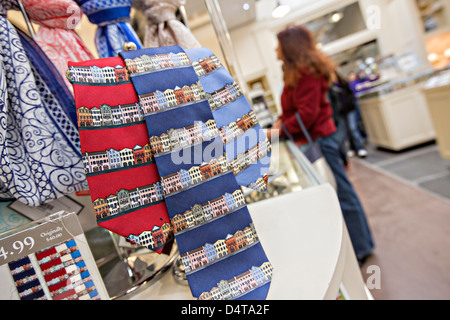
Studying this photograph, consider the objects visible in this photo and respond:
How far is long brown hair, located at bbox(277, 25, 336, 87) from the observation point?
134cm

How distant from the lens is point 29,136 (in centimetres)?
49

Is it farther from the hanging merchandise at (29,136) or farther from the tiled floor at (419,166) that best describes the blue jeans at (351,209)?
the hanging merchandise at (29,136)

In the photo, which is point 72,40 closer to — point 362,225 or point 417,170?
point 362,225

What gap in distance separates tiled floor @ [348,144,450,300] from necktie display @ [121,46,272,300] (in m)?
0.39

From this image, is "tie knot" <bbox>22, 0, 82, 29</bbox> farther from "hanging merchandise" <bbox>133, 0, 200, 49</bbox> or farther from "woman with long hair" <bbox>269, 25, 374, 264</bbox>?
"woman with long hair" <bbox>269, 25, 374, 264</bbox>

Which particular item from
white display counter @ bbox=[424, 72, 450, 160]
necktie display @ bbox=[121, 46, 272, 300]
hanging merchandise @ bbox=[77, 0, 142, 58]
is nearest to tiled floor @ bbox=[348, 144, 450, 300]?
white display counter @ bbox=[424, 72, 450, 160]

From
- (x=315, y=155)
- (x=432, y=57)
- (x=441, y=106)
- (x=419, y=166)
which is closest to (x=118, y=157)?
(x=315, y=155)

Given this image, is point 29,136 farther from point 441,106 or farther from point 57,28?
point 441,106

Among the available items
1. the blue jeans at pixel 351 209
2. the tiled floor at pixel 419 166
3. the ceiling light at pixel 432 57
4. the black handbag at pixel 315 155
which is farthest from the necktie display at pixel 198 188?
the ceiling light at pixel 432 57

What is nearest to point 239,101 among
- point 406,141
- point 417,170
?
point 417,170

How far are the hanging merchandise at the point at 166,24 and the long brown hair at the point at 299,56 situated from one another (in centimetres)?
82

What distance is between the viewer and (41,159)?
1.63 ft
